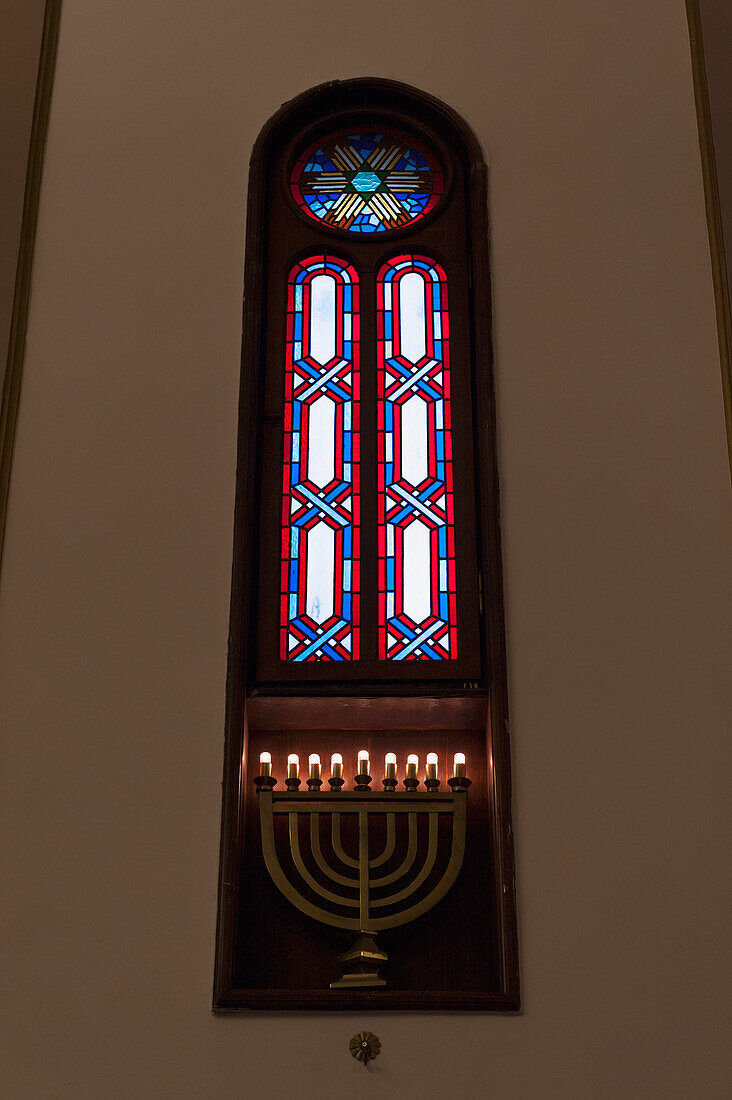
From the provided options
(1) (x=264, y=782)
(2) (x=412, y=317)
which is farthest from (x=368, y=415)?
(1) (x=264, y=782)

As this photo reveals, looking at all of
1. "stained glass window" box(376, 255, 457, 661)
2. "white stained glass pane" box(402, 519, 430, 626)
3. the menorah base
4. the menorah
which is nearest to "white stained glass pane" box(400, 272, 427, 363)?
"stained glass window" box(376, 255, 457, 661)

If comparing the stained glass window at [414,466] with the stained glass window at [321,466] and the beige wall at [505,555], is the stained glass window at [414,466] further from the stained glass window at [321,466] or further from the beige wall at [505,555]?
the beige wall at [505,555]

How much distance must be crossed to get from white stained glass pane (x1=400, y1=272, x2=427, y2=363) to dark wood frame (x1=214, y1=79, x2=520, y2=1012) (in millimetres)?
110

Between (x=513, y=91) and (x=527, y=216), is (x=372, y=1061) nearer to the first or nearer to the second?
(x=527, y=216)

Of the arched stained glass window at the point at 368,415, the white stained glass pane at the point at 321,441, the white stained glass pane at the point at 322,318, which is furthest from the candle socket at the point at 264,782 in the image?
the white stained glass pane at the point at 322,318

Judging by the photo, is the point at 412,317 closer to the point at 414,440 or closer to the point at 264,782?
the point at 414,440

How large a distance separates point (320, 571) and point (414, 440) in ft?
1.54

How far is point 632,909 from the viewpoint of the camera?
122 inches

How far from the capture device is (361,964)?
10.3 ft

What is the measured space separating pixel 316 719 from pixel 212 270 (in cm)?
136

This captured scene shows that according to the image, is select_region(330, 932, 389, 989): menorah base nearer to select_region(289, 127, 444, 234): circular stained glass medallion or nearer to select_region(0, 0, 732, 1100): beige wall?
select_region(0, 0, 732, 1100): beige wall

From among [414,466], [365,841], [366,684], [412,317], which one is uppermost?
[412,317]

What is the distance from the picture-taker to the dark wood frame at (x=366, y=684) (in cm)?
306

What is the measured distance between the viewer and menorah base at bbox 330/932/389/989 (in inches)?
122
